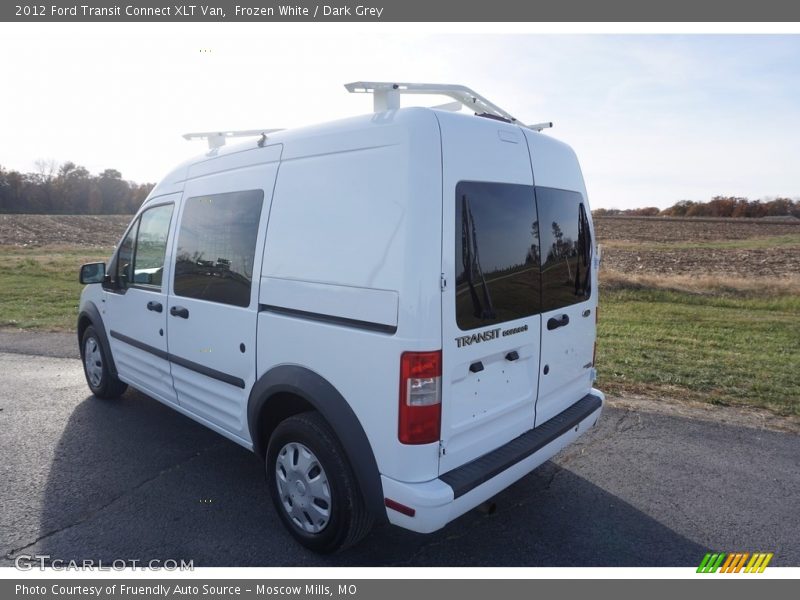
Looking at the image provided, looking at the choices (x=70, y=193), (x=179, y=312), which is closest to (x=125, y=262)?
(x=179, y=312)

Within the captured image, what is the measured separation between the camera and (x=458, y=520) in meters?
3.35

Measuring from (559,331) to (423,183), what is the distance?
4.71ft

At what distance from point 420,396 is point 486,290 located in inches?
25.9

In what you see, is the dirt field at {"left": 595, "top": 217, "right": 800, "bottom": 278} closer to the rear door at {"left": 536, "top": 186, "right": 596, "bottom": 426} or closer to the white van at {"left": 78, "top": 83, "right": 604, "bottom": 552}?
the rear door at {"left": 536, "top": 186, "right": 596, "bottom": 426}

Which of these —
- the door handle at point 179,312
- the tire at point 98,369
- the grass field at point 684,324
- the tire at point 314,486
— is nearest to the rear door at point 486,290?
the tire at point 314,486

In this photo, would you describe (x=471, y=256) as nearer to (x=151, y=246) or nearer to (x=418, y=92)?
(x=418, y=92)

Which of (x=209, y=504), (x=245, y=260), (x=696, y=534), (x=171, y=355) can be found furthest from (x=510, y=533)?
(x=171, y=355)

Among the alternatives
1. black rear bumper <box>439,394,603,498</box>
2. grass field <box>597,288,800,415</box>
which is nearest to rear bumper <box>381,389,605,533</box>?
black rear bumper <box>439,394,603,498</box>

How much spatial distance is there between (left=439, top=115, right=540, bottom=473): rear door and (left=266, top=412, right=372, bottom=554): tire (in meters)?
0.53

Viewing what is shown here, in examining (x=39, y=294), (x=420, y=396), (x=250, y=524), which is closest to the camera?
(x=420, y=396)

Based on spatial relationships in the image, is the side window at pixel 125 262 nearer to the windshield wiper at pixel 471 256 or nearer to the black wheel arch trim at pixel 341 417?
the black wheel arch trim at pixel 341 417

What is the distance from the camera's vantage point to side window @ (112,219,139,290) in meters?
4.64

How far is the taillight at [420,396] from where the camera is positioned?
2469 mm

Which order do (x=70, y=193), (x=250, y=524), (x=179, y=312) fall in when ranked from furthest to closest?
1. (x=70, y=193)
2. (x=179, y=312)
3. (x=250, y=524)
